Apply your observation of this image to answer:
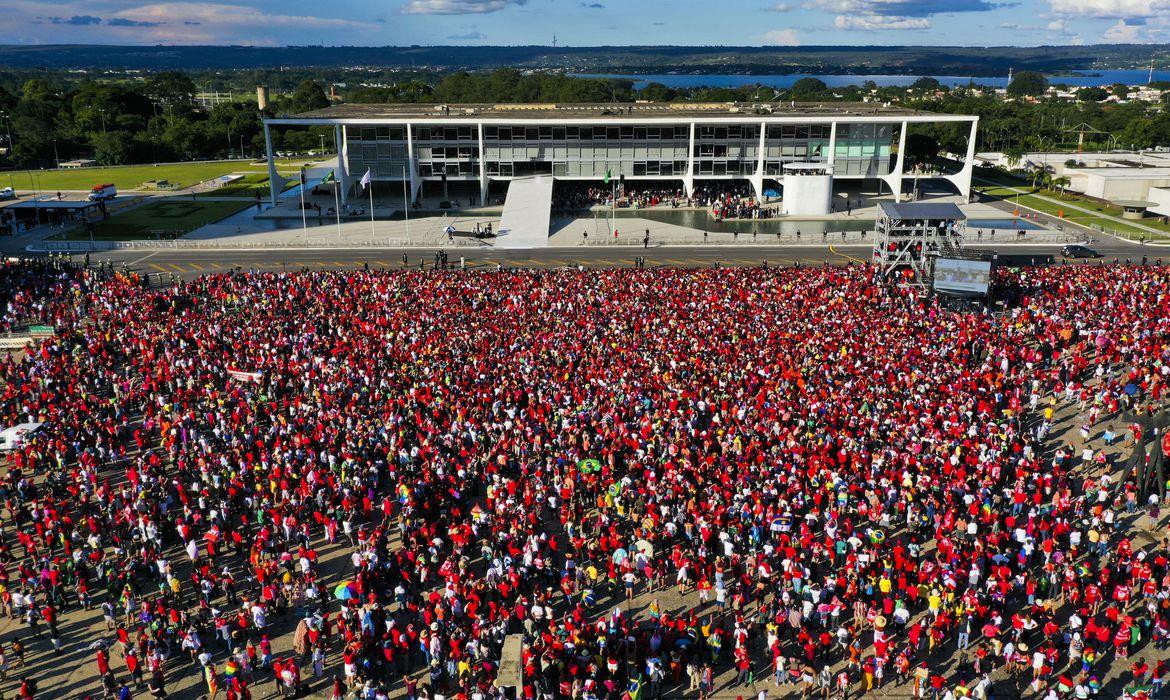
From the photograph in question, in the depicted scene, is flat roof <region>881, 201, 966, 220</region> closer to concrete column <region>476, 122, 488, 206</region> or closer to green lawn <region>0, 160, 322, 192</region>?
concrete column <region>476, 122, 488, 206</region>

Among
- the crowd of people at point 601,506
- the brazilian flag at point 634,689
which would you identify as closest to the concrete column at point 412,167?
the crowd of people at point 601,506

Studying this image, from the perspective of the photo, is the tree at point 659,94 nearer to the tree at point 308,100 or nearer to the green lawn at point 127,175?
the tree at point 308,100

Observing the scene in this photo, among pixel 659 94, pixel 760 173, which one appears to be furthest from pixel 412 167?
pixel 659 94

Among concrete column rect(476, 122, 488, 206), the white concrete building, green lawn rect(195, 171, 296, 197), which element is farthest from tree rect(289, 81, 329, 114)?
concrete column rect(476, 122, 488, 206)

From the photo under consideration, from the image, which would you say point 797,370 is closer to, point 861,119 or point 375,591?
point 375,591

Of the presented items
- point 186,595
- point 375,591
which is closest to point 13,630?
point 186,595

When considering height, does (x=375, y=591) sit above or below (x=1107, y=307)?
below
